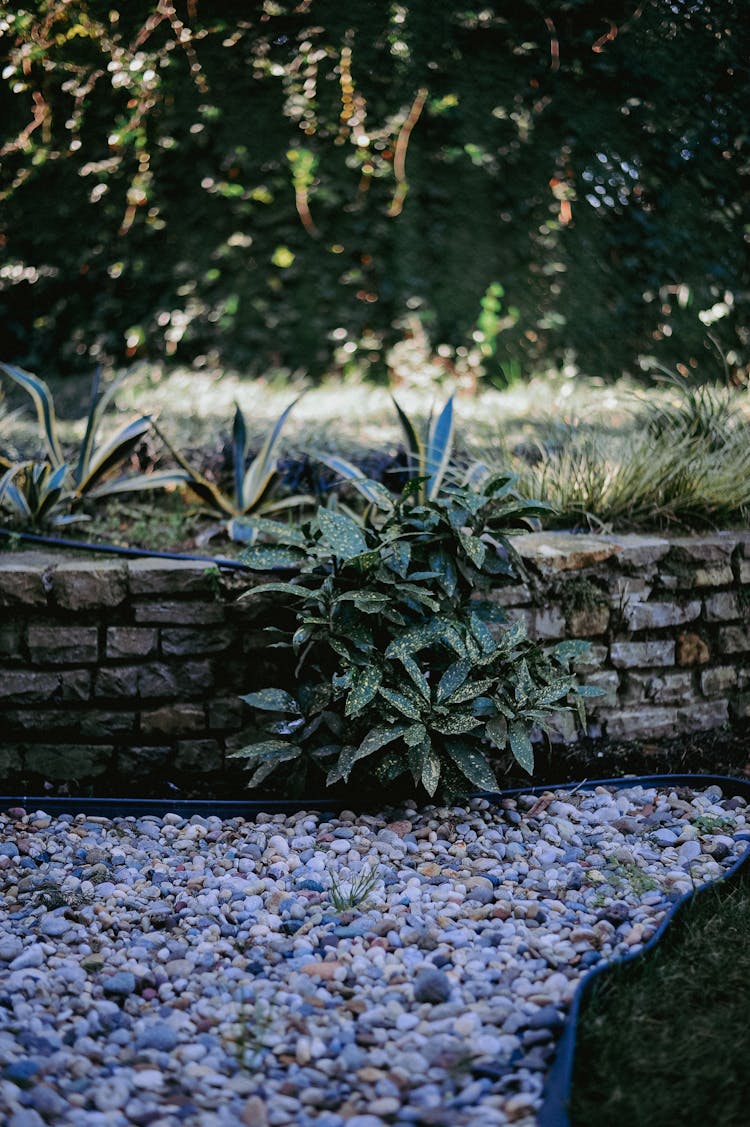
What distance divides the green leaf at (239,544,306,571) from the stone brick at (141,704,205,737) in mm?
423

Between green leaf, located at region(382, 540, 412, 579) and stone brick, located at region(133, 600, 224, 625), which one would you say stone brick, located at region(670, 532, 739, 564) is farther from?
stone brick, located at region(133, 600, 224, 625)

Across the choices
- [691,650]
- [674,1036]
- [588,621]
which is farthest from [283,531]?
[674,1036]

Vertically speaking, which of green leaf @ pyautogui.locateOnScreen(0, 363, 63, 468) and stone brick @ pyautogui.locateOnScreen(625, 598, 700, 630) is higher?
green leaf @ pyautogui.locateOnScreen(0, 363, 63, 468)

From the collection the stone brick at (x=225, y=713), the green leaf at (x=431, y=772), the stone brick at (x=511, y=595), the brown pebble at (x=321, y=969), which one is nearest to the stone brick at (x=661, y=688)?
the stone brick at (x=511, y=595)

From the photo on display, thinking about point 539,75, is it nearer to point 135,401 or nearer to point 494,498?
point 135,401

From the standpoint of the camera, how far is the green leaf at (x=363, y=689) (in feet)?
7.41

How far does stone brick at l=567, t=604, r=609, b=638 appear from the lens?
8.90ft

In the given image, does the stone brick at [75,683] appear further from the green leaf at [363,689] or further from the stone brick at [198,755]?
the green leaf at [363,689]

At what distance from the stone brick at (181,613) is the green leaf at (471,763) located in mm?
680

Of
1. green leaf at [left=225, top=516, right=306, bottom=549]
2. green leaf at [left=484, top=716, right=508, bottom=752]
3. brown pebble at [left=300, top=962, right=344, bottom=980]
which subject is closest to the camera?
brown pebble at [left=300, top=962, right=344, bottom=980]

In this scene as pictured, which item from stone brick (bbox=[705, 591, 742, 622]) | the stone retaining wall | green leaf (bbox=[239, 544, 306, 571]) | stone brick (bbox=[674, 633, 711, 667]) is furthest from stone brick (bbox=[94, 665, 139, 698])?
stone brick (bbox=[705, 591, 742, 622])

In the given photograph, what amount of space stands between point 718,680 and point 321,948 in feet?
5.09

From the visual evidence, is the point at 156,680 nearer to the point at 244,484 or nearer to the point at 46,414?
the point at 244,484

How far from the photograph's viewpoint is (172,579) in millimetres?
2523
